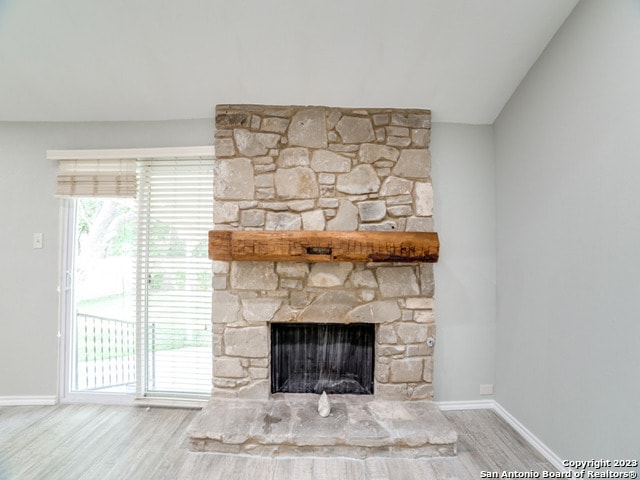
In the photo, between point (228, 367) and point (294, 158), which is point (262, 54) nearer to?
point (294, 158)

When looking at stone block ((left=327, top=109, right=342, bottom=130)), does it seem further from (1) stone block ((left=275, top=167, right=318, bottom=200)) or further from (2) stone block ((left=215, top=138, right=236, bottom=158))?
(2) stone block ((left=215, top=138, right=236, bottom=158))

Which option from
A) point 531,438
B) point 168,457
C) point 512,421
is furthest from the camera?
point 512,421

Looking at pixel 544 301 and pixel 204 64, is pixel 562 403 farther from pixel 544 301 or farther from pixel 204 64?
pixel 204 64

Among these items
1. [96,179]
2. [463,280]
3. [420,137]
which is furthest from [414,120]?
[96,179]

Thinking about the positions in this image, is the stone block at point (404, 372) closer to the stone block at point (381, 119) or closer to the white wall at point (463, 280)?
the white wall at point (463, 280)

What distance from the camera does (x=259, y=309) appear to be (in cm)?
222

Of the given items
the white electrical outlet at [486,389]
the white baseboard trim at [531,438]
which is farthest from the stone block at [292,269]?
the white baseboard trim at [531,438]

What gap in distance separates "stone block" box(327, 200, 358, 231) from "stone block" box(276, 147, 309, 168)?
0.42 metres

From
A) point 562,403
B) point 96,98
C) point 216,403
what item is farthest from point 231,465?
point 96,98

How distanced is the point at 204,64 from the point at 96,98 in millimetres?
916

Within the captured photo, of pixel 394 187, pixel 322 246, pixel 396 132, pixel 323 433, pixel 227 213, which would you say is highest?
pixel 396 132

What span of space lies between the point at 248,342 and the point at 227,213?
964mm

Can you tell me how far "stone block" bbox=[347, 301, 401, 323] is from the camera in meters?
2.21

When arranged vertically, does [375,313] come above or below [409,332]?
above
